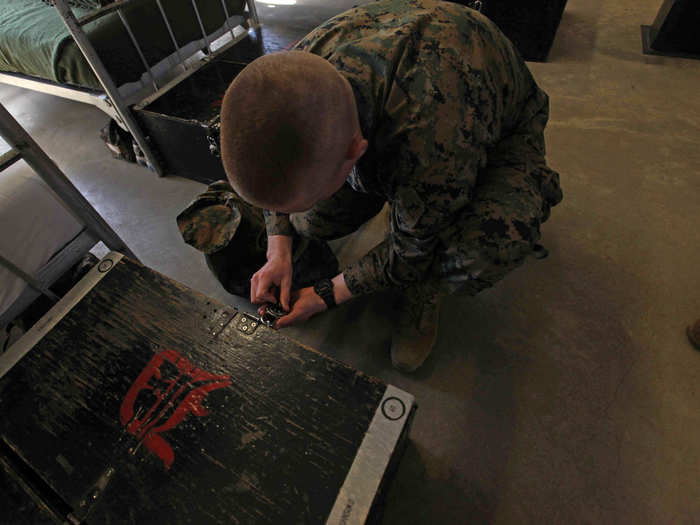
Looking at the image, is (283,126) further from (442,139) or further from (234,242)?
(234,242)

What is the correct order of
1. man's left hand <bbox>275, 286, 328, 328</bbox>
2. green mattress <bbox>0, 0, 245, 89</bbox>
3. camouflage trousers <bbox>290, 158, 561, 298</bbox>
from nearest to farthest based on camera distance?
camouflage trousers <bbox>290, 158, 561, 298</bbox> < man's left hand <bbox>275, 286, 328, 328</bbox> < green mattress <bbox>0, 0, 245, 89</bbox>

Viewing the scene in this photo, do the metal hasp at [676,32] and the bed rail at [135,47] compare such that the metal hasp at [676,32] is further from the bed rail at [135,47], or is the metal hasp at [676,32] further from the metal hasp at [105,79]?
the metal hasp at [105,79]

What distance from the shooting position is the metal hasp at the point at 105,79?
1121mm

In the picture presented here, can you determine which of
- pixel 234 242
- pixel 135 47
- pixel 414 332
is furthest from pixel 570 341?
pixel 135 47

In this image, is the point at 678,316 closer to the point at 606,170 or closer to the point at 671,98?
the point at 606,170

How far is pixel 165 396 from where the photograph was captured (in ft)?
2.32

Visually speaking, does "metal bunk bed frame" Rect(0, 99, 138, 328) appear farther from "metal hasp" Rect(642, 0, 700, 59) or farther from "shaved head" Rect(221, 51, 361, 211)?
"metal hasp" Rect(642, 0, 700, 59)

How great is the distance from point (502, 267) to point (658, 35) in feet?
7.16

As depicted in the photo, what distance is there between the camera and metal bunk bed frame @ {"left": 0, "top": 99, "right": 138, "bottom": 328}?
2.58 feet

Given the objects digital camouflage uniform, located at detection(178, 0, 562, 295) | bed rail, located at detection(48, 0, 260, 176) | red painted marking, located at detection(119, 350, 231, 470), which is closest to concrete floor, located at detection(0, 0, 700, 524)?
bed rail, located at detection(48, 0, 260, 176)

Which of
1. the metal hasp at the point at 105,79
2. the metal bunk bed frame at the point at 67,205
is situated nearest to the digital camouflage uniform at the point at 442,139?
the metal bunk bed frame at the point at 67,205

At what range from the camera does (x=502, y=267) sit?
811 millimetres

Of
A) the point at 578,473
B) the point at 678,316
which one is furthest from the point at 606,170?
the point at 578,473

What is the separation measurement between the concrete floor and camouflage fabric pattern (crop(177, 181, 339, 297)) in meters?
0.13
